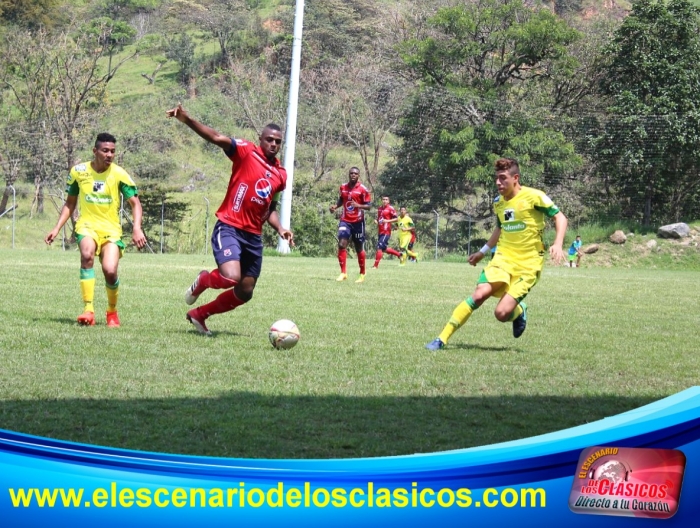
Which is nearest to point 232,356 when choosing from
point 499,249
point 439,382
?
point 439,382

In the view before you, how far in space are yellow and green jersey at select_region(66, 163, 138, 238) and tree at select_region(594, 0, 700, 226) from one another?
3277 centimetres

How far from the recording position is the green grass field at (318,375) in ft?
16.4

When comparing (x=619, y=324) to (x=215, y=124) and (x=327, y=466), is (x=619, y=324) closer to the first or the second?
(x=327, y=466)

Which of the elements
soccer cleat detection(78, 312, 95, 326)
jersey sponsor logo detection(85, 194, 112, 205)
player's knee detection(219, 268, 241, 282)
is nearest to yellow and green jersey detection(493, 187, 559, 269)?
player's knee detection(219, 268, 241, 282)

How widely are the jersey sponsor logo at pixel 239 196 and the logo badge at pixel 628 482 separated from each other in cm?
642

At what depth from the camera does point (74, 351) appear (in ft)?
24.4

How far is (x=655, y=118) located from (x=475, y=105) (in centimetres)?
758

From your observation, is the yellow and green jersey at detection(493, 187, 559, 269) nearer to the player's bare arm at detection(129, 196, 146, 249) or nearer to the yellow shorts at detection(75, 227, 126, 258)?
the player's bare arm at detection(129, 196, 146, 249)

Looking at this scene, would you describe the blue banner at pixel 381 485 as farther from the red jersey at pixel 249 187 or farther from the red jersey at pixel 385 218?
the red jersey at pixel 385 218

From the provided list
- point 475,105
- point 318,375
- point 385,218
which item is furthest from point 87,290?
point 475,105

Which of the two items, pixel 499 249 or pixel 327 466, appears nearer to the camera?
pixel 327 466

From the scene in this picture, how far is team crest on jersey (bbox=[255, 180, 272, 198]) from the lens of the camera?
870 centimetres

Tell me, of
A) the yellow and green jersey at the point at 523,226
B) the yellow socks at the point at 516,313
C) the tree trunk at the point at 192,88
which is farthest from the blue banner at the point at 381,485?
the tree trunk at the point at 192,88

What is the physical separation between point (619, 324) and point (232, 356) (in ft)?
19.9
